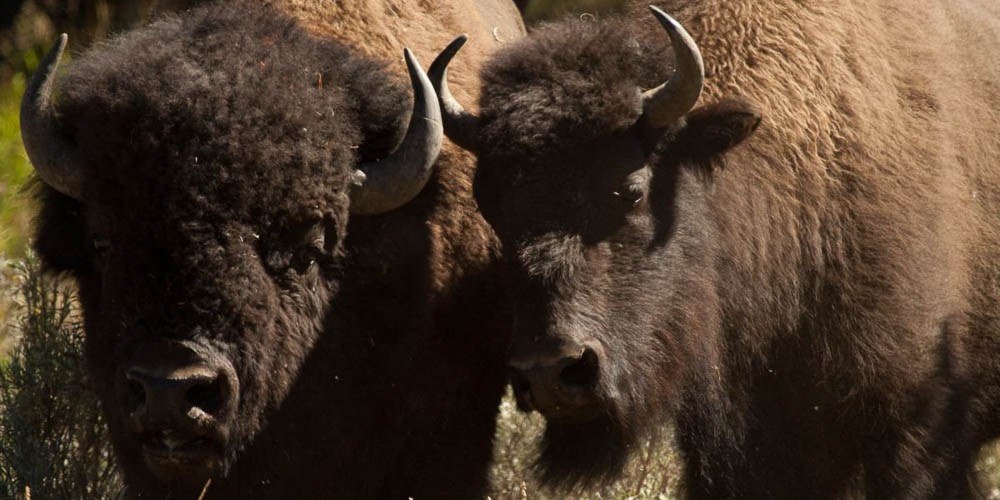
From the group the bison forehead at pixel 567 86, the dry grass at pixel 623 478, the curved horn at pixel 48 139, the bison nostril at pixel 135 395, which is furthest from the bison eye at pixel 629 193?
the curved horn at pixel 48 139

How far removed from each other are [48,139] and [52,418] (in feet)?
6.10

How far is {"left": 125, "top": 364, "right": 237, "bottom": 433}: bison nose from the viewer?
451 centimetres

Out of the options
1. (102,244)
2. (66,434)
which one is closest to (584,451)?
(102,244)

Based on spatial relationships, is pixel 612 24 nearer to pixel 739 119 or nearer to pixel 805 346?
pixel 739 119

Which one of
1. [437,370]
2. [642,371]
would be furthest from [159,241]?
[642,371]

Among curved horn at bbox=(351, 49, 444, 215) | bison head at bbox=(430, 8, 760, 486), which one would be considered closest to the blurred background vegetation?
bison head at bbox=(430, 8, 760, 486)

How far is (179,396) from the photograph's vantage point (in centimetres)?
452

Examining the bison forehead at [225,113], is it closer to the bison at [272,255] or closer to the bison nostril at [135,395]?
the bison at [272,255]

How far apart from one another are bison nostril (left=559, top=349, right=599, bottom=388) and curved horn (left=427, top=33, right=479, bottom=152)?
90 cm

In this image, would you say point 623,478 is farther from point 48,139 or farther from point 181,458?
point 48,139

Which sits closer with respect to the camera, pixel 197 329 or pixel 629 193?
pixel 197 329

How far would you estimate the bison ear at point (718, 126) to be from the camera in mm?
5043

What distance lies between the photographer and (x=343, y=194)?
4.95 meters

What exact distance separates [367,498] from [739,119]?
2.05 m
